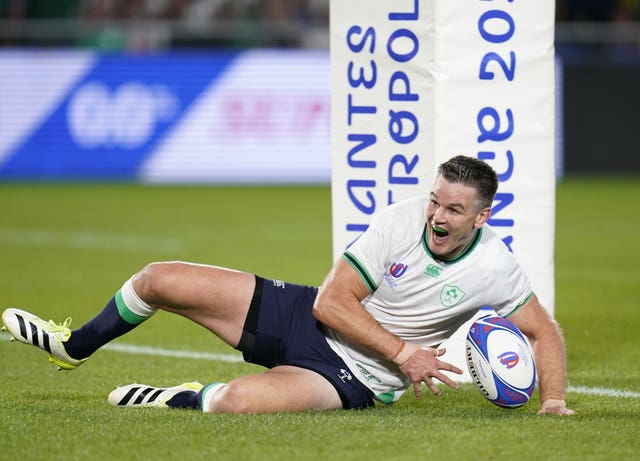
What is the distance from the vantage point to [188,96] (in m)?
20.5

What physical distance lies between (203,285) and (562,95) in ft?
54.2

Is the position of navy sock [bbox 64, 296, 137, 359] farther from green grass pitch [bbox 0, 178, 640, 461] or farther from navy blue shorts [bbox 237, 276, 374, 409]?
navy blue shorts [bbox 237, 276, 374, 409]

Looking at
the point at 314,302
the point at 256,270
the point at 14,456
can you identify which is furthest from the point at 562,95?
the point at 14,456

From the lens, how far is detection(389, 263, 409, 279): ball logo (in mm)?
5727

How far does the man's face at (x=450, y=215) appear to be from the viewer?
5.51 metres

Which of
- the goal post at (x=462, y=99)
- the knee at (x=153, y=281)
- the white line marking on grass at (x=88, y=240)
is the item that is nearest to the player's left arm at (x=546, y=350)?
the goal post at (x=462, y=99)

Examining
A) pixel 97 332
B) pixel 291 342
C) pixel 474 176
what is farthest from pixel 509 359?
pixel 97 332

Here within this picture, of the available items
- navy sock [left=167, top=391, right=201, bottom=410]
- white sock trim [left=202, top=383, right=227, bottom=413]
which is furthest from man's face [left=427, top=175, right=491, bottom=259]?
navy sock [left=167, top=391, right=201, bottom=410]

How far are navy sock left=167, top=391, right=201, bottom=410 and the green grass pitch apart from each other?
18 cm

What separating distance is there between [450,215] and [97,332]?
5.86ft

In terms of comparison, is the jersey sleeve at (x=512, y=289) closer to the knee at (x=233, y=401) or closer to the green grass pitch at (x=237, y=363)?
the green grass pitch at (x=237, y=363)

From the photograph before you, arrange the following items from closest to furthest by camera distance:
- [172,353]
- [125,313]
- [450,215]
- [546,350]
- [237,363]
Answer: [450,215] < [546,350] < [125,313] < [237,363] < [172,353]

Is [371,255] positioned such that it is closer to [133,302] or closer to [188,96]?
[133,302]

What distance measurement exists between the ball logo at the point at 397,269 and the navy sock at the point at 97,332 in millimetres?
1295
